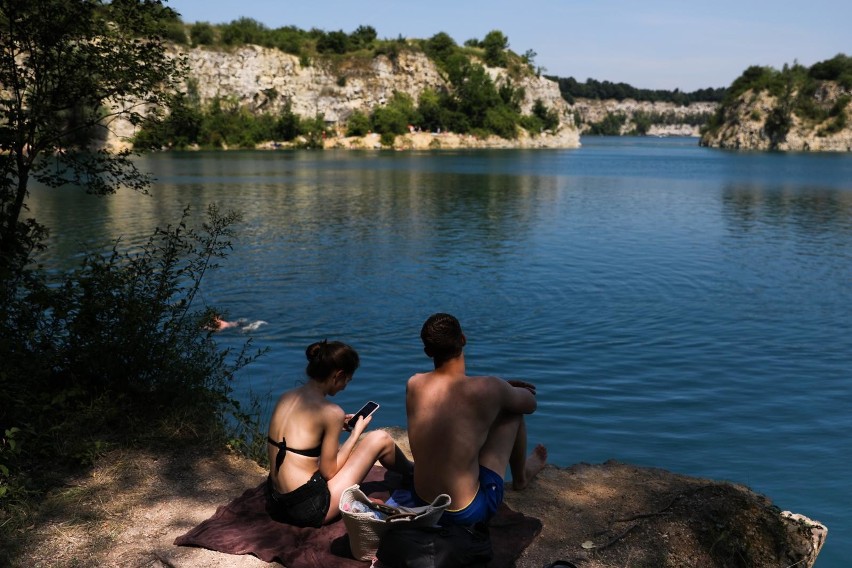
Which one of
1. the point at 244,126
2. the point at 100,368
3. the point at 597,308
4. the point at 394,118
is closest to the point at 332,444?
the point at 100,368

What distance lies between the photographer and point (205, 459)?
6.58m

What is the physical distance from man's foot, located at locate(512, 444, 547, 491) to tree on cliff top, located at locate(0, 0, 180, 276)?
468cm

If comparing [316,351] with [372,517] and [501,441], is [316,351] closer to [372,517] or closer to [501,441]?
[372,517]

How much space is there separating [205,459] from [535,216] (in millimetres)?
27340

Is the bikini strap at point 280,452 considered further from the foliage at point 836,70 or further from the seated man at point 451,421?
the foliage at point 836,70

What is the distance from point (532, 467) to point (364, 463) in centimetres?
171

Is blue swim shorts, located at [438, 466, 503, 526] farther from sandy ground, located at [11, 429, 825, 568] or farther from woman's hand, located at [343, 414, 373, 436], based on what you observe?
woman's hand, located at [343, 414, 373, 436]

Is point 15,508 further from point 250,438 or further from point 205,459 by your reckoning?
point 250,438

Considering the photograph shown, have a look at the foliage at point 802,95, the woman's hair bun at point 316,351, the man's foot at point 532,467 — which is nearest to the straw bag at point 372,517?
the woman's hair bun at point 316,351

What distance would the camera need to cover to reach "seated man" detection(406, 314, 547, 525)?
4617mm

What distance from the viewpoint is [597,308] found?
51.9ft

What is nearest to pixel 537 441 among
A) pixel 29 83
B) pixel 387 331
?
pixel 387 331

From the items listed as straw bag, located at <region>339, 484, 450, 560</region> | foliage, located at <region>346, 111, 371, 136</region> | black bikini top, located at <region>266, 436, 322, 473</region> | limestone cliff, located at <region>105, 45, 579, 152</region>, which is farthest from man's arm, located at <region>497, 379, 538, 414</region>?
foliage, located at <region>346, 111, 371, 136</region>

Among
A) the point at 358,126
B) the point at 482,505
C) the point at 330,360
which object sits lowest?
the point at 482,505
